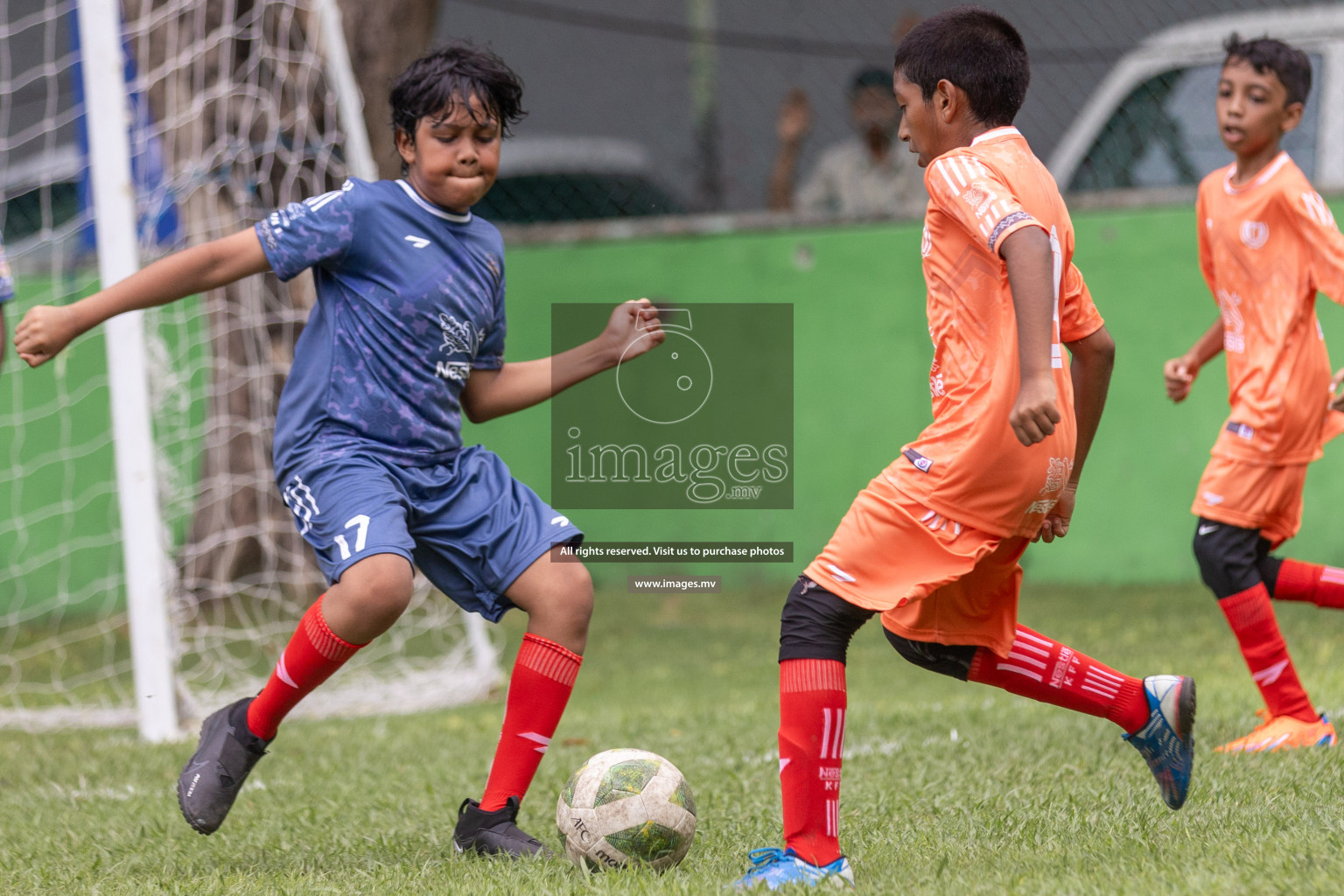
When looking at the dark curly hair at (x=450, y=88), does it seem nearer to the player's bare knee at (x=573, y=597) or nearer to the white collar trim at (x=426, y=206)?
the white collar trim at (x=426, y=206)

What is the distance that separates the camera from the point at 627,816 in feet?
9.50

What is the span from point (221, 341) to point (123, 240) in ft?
7.63

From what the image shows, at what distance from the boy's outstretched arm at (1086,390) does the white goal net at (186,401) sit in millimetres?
3532

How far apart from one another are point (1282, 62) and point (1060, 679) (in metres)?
2.23

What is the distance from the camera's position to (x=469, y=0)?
30.3 ft

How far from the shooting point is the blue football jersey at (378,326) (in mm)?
3283

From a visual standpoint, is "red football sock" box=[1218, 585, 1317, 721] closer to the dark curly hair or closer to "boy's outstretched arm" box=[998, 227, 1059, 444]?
"boy's outstretched arm" box=[998, 227, 1059, 444]

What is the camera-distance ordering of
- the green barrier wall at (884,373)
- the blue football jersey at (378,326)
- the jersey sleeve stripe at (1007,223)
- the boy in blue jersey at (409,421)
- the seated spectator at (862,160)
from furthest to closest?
the seated spectator at (862,160) → the green barrier wall at (884,373) → the blue football jersey at (378,326) → the boy in blue jersey at (409,421) → the jersey sleeve stripe at (1007,223)

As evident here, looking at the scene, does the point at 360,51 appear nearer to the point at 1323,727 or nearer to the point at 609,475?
the point at 609,475

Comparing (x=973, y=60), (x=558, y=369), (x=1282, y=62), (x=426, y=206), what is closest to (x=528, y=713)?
(x=558, y=369)

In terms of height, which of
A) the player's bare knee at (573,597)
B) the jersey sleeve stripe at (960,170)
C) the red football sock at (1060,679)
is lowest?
the red football sock at (1060,679)

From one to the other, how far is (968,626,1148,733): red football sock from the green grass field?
0.26 m

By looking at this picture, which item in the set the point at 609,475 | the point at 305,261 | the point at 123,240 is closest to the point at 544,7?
the point at 123,240

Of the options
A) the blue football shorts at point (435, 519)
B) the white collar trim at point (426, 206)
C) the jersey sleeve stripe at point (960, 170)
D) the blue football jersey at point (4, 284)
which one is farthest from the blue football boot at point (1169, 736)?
the blue football jersey at point (4, 284)
